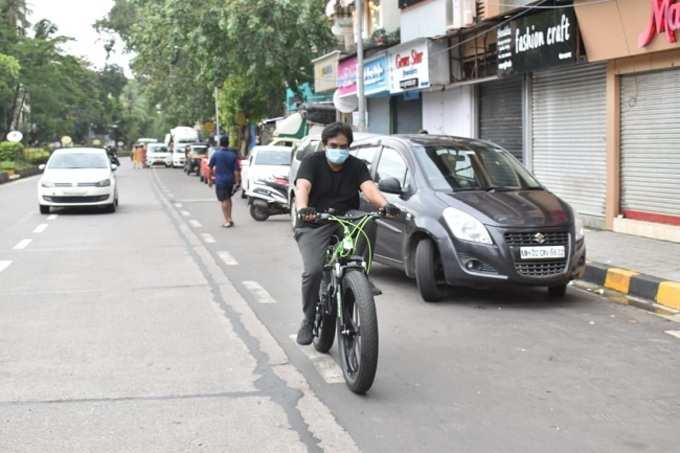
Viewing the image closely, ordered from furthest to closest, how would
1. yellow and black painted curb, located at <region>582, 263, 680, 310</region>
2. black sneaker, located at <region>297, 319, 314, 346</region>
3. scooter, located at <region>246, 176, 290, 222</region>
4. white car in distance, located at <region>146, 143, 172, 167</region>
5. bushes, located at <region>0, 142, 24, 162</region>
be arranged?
white car in distance, located at <region>146, 143, 172, 167</region>
bushes, located at <region>0, 142, 24, 162</region>
scooter, located at <region>246, 176, 290, 222</region>
yellow and black painted curb, located at <region>582, 263, 680, 310</region>
black sneaker, located at <region>297, 319, 314, 346</region>

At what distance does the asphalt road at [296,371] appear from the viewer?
194 inches

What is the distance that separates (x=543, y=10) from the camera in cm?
1598

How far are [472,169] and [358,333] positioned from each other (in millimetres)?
4668

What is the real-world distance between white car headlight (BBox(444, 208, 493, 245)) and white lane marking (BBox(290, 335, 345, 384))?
249 centimetres

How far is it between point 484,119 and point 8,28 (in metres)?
48.0

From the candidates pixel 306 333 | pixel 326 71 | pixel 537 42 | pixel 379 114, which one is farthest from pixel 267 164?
pixel 306 333

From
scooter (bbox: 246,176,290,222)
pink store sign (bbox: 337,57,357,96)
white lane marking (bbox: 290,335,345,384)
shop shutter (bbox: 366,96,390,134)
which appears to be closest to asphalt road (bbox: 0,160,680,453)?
white lane marking (bbox: 290,335,345,384)

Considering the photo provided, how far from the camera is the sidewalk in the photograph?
30.9ft

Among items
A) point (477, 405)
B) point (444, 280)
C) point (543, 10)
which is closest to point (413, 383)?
point (477, 405)

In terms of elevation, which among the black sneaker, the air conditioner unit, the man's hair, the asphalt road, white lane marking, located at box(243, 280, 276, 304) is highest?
the air conditioner unit

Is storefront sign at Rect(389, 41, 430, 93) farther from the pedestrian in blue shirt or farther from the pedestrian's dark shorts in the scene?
the pedestrian's dark shorts

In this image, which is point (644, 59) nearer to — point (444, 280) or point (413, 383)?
point (444, 280)

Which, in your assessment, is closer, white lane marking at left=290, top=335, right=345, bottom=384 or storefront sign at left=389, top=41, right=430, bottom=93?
white lane marking at left=290, top=335, right=345, bottom=384

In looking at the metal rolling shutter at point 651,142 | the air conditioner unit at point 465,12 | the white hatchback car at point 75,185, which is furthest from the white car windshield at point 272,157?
the metal rolling shutter at point 651,142
